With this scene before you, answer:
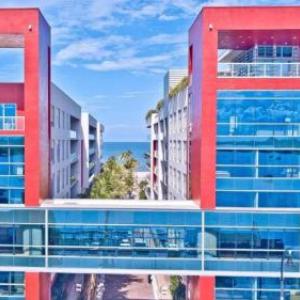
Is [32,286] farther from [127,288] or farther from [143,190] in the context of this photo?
[143,190]

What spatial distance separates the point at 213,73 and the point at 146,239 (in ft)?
33.7

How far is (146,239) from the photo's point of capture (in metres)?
27.1

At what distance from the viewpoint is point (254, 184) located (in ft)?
88.5

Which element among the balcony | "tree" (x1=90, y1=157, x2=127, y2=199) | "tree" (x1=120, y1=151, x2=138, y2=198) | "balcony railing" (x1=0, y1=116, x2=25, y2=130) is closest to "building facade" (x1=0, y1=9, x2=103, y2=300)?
"balcony railing" (x1=0, y1=116, x2=25, y2=130)

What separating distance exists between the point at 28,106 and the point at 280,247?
16640mm

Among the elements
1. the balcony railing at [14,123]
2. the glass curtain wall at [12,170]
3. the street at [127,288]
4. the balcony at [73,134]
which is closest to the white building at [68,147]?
the balcony at [73,134]

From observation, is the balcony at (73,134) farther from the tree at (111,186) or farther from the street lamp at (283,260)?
the street lamp at (283,260)

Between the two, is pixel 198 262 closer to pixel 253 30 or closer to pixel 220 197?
pixel 220 197

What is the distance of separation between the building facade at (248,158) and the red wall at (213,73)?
0.18ft

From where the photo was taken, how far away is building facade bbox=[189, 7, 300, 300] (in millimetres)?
26438

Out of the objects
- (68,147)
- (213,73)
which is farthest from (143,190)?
(213,73)

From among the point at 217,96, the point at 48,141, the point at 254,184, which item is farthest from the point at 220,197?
the point at 48,141

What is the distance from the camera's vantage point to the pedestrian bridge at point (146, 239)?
87.5ft

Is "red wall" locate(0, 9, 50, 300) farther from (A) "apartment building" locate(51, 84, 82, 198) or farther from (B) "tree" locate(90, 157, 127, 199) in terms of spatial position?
(B) "tree" locate(90, 157, 127, 199)
